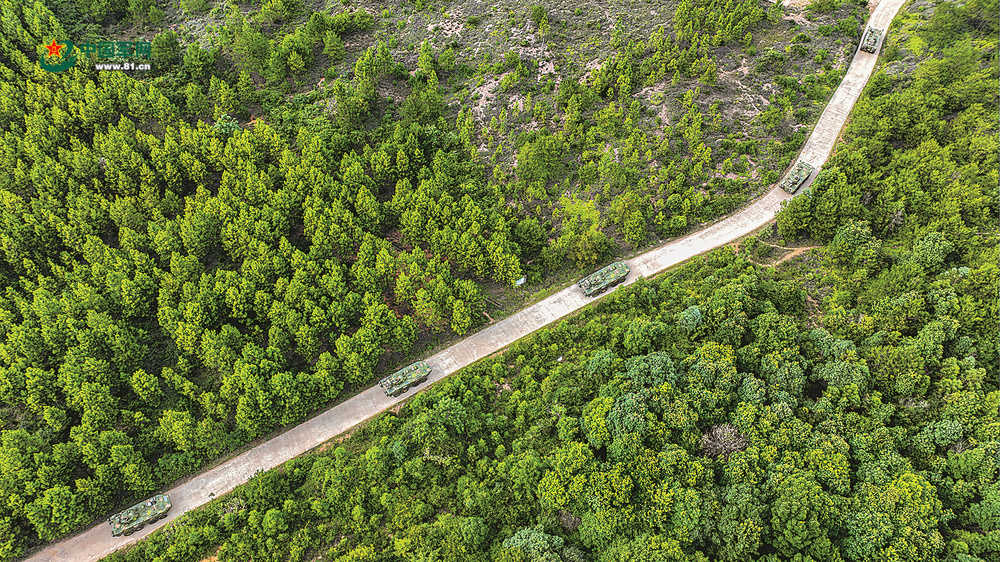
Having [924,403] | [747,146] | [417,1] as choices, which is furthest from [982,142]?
[417,1]

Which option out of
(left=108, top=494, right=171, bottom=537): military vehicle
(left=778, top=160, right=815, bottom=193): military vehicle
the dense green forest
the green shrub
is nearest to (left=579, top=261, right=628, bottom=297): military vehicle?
the dense green forest

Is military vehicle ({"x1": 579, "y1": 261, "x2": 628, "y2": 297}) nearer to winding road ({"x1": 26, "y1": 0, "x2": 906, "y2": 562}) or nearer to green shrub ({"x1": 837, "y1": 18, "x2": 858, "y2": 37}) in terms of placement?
winding road ({"x1": 26, "y1": 0, "x2": 906, "y2": 562})

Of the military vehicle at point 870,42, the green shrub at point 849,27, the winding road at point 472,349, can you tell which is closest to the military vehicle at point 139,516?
the winding road at point 472,349

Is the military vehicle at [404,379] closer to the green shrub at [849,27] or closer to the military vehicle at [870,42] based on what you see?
the military vehicle at [870,42]

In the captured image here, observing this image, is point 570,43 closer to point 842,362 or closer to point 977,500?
point 842,362

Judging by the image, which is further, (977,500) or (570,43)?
(570,43)

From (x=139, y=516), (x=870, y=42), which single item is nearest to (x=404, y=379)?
(x=139, y=516)
